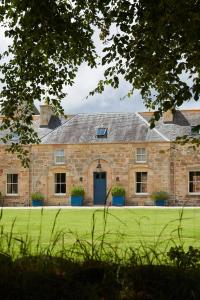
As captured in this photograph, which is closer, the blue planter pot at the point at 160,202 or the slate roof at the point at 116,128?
the blue planter pot at the point at 160,202

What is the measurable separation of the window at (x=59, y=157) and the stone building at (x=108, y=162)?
7 cm

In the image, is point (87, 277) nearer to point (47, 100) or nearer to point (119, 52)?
point (119, 52)

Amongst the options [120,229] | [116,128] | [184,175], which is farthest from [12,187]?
[120,229]

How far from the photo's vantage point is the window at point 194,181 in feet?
114

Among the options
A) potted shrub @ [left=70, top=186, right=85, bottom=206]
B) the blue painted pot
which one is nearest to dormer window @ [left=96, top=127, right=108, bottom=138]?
potted shrub @ [left=70, top=186, right=85, bottom=206]

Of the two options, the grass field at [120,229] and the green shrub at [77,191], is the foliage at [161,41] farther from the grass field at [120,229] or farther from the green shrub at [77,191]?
the green shrub at [77,191]

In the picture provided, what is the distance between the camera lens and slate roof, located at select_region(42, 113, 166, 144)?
1406 inches

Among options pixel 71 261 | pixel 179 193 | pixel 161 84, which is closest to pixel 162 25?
pixel 161 84

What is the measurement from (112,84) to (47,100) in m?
1.02

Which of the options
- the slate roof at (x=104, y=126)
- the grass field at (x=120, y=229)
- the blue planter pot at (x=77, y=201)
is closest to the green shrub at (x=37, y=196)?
the blue planter pot at (x=77, y=201)

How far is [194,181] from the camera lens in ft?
115

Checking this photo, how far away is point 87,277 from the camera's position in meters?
3.45

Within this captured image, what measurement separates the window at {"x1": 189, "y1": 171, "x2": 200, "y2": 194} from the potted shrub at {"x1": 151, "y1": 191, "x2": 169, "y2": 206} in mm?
1820

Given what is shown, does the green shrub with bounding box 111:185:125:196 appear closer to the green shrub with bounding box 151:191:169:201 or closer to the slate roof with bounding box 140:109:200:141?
the green shrub with bounding box 151:191:169:201
